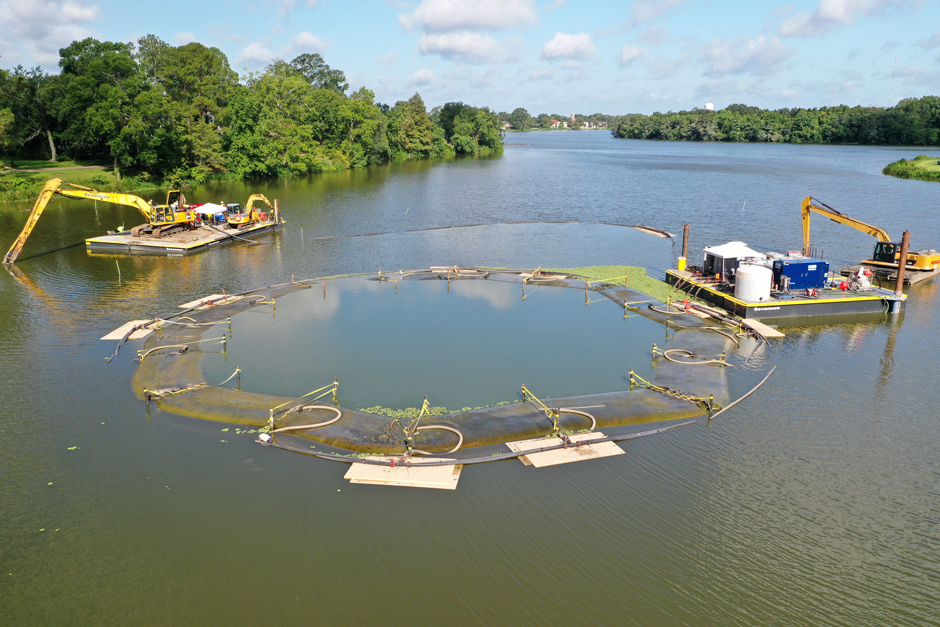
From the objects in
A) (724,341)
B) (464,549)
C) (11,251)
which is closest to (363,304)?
(724,341)

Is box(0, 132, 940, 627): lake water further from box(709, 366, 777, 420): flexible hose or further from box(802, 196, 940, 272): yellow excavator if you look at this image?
box(802, 196, 940, 272): yellow excavator

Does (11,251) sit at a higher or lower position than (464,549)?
higher

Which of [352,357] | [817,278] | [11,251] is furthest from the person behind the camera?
[11,251]

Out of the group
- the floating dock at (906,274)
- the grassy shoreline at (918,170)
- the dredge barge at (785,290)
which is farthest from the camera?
the grassy shoreline at (918,170)

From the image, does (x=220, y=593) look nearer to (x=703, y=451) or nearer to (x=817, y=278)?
(x=703, y=451)

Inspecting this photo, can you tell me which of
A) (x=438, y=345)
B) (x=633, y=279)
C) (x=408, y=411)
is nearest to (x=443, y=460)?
(x=408, y=411)

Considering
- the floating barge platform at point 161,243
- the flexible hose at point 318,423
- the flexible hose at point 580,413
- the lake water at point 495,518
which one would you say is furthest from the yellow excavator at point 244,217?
the flexible hose at point 580,413

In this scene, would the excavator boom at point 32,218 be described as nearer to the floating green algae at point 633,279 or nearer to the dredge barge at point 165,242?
the dredge barge at point 165,242
